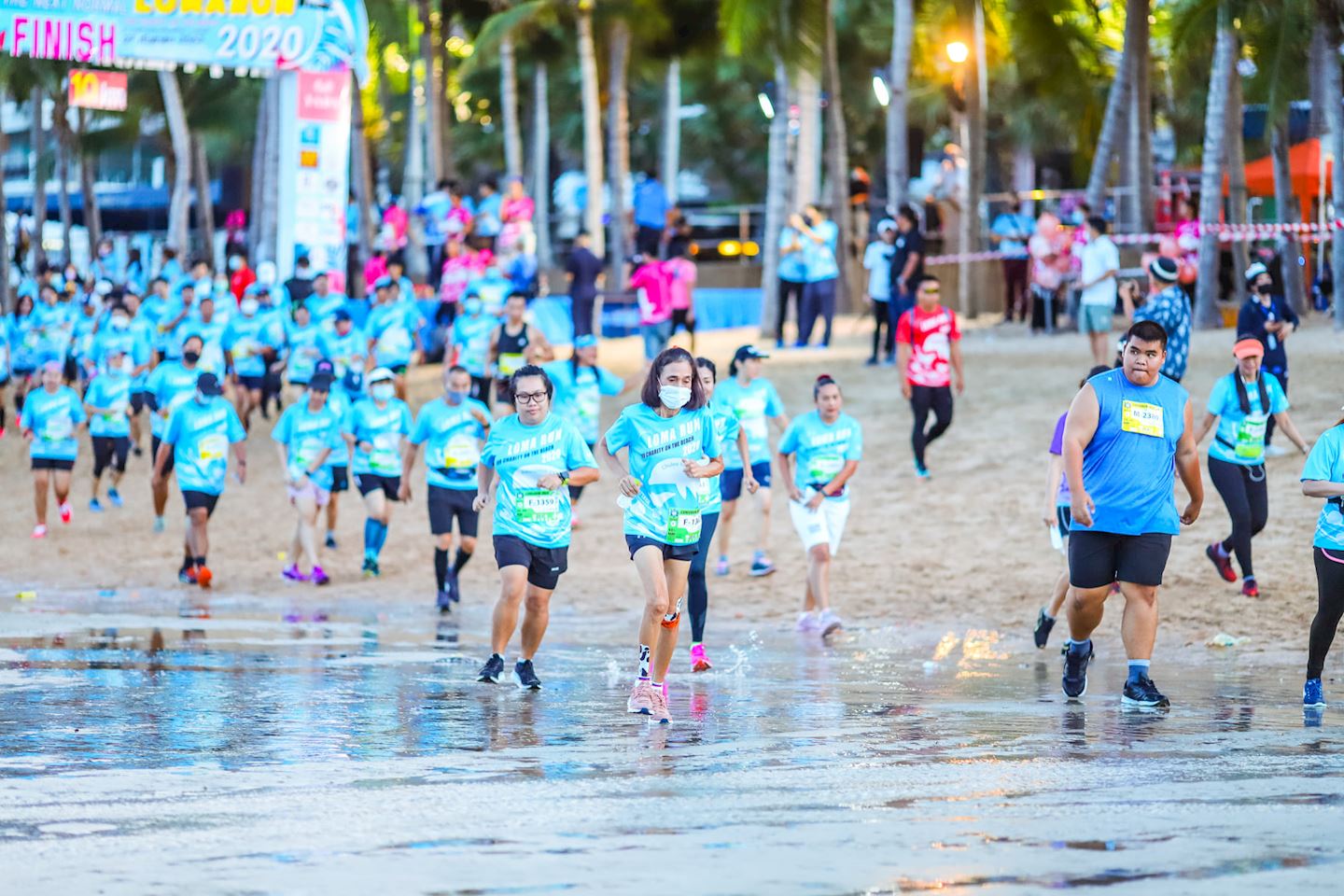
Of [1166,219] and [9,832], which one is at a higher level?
[1166,219]

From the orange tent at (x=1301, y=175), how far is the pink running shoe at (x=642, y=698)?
21885 mm

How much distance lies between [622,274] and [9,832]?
29044 millimetres

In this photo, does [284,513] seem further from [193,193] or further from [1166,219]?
[193,193]

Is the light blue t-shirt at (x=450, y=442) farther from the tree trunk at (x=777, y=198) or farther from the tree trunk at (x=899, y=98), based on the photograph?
the tree trunk at (x=777, y=198)

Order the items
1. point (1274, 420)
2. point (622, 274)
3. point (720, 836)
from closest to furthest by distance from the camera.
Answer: point (720, 836)
point (1274, 420)
point (622, 274)

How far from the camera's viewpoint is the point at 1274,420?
14211mm

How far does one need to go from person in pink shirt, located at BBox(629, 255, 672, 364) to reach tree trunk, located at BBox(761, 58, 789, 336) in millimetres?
4712

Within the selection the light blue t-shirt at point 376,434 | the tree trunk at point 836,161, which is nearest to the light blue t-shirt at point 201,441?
the light blue t-shirt at point 376,434

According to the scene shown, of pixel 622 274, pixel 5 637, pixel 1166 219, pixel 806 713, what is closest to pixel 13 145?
pixel 622 274

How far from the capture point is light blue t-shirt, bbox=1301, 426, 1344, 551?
960 cm

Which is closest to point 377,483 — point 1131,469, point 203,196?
point 1131,469

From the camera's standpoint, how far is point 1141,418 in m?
9.34

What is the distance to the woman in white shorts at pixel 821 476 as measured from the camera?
13273mm

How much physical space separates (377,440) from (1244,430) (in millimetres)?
6616
